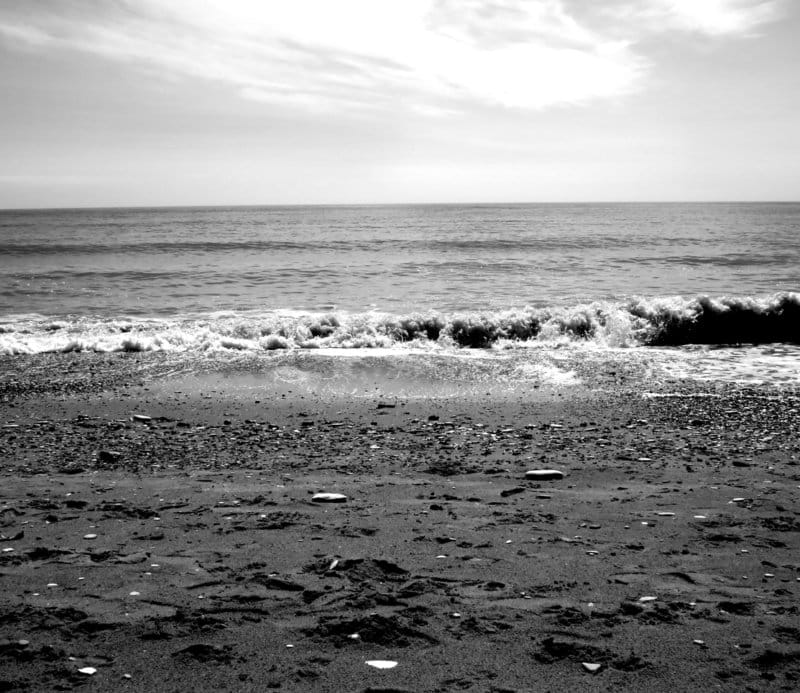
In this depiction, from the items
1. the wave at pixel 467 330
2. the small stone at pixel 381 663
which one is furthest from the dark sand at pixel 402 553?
the wave at pixel 467 330

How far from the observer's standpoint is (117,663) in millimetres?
2963

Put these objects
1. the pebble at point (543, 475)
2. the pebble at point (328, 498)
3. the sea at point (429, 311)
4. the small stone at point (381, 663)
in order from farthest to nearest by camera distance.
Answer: the sea at point (429, 311) → the pebble at point (543, 475) → the pebble at point (328, 498) → the small stone at point (381, 663)

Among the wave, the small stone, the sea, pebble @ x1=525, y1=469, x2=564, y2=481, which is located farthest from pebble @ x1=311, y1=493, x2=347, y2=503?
the wave

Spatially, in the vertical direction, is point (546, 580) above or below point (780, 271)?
below

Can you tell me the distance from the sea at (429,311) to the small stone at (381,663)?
6245 millimetres

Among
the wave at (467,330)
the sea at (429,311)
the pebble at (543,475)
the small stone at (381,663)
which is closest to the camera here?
the small stone at (381,663)

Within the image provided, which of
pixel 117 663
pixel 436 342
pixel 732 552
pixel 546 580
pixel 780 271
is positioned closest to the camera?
pixel 117 663

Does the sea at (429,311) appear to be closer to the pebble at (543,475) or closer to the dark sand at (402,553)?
the dark sand at (402,553)

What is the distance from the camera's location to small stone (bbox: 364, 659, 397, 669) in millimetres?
2971

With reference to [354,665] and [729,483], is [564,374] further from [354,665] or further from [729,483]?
[354,665]

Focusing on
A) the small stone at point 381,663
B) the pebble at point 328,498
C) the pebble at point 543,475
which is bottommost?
the pebble at point 328,498

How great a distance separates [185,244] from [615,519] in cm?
3736

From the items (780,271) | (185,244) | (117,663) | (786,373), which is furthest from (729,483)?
(185,244)

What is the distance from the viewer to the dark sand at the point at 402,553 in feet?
9.84
